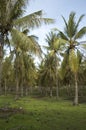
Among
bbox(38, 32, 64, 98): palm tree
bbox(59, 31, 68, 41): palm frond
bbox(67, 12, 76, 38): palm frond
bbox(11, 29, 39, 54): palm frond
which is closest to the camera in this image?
bbox(11, 29, 39, 54): palm frond

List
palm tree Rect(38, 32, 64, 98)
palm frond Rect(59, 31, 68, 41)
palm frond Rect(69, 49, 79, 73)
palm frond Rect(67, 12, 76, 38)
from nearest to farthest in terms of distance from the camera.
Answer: palm frond Rect(69, 49, 79, 73) → palm frond Rect(67, 12, 76, 38) → palm frond Rect(59, 31, 68, 41) → palm tree Rect(38, 32, 64, 98)

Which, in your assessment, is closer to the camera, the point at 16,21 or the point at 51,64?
the point at 16,21

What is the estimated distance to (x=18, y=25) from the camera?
22.3 m

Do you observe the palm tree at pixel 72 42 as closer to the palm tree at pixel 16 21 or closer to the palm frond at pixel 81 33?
the palm frond at pixel 81 33

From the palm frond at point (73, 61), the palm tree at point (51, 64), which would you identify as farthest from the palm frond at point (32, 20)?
the palm tree at point (51, 64)

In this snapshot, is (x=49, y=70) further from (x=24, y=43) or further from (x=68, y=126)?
(x=68, y=126)

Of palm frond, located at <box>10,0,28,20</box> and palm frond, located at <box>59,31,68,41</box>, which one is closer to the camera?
palm frond, located at <box>10,0,28,20</box>

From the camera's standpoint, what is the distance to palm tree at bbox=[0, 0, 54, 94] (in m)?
21.2

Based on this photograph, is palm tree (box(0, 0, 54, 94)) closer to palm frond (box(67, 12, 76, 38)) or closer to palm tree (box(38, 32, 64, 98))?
palm frond (box(67, 12, 76, 38))

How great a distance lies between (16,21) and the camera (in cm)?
2222

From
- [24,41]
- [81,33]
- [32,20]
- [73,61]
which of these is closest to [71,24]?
[81,33]

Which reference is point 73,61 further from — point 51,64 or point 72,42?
point 51,64

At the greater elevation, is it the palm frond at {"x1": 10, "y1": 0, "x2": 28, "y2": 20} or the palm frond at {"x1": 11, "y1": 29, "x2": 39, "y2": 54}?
the palm frond at {"x1": 10, "y1": 0, "x2": 28, "y2": 20}

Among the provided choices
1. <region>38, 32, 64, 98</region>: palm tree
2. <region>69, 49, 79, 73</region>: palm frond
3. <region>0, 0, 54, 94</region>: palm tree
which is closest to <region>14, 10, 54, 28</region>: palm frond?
<region>0, 0, 54, 94</region>: palm tree
